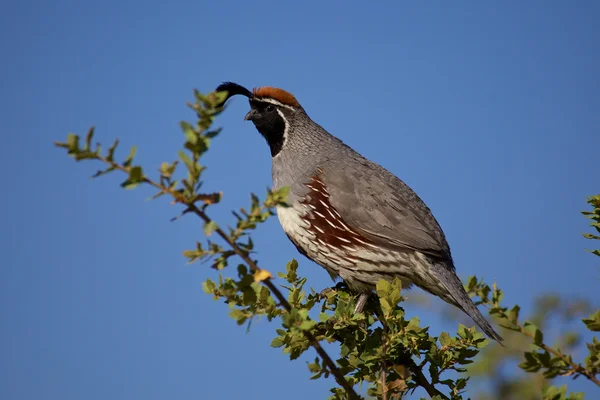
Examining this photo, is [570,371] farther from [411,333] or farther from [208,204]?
[208,204]

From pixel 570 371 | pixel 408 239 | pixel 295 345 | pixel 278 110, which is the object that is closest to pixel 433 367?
pixel 295 345

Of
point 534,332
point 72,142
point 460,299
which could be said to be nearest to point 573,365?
point 534,332

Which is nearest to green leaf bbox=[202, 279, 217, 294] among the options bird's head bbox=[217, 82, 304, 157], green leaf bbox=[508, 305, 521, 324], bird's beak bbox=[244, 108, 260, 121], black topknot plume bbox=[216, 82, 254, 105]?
green leaf bbox=[508, 305, 521, 324]

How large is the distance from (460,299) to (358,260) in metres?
0.74

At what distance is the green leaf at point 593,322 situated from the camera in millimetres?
2410

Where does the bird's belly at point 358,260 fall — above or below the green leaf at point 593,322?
above

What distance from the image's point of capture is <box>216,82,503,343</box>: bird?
4.54m

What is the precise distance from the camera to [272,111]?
18.4ft

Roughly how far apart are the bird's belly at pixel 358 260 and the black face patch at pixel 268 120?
3.30 feet

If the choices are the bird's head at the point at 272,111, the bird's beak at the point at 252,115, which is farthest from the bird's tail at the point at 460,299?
the bird's beak at the point at 252,115

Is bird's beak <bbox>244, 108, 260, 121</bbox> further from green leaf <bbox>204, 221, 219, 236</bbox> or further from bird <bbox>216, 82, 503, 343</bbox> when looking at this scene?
green leaf <bbox>204, 221, 219, 236</bbox>

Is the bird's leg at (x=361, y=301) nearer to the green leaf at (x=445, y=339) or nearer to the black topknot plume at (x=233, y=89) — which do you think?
the green leaf at (x=445, y=339)

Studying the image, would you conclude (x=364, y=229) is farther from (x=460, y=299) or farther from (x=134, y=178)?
(x=134, y=178)

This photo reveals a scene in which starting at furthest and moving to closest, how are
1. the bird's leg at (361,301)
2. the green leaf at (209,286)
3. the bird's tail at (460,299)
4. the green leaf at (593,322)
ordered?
1. the bird's leg at (361,301)
2. the bird's tail at (460,299)
3. the green leaf at (209,286)
4. the green leaf at (593,322)
